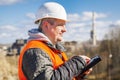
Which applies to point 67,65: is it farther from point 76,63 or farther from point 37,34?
point 37,34

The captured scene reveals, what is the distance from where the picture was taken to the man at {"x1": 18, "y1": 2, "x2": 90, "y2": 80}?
3.44 m

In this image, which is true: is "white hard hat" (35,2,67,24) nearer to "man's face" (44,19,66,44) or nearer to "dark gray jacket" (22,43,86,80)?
"man's face" (44,19,66,44)

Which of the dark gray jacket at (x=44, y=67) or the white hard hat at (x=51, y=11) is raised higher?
the white hard hat at (x=51, y=11)

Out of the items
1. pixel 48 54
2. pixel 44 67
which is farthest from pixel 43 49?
pixel 44 67

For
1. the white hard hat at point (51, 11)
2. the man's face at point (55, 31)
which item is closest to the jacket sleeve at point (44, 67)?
the man's face at point (55, 31)

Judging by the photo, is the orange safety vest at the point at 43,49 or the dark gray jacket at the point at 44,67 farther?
the orange safety vest at the point at 43,49

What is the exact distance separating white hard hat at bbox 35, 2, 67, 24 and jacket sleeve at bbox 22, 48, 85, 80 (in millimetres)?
384

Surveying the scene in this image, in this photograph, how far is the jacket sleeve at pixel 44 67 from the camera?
3424 millimetres

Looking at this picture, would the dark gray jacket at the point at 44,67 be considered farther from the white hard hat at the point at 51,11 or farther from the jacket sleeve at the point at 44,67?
the white hard hat at the point at 51,11

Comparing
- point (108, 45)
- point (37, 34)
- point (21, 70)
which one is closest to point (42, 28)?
point (37, 34)

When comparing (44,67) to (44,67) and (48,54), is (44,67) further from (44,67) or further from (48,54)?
(48,54)

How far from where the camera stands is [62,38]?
3.70 metres

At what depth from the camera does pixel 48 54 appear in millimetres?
3590

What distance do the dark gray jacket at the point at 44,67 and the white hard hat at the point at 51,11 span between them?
0.38 meters
